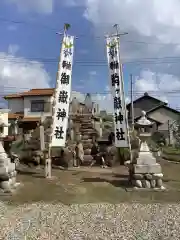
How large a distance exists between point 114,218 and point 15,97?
135ft

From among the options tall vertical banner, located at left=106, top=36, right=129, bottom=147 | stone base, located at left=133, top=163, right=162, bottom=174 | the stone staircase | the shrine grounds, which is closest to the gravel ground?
the shrine grounds

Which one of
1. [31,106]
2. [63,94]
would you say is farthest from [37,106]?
[63,94]

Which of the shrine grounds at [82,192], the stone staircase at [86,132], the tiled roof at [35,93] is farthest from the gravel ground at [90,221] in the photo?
the tiled roof at [35,93]

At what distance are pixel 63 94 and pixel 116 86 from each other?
3.07 meters

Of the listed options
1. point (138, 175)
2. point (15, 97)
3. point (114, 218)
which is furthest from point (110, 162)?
point (15, 97)

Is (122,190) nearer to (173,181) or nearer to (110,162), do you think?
(173,181)

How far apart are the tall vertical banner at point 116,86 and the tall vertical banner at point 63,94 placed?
7.29ft

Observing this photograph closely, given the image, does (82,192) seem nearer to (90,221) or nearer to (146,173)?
(146,173)

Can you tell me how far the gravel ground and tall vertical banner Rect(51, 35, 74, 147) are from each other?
20.9 ft

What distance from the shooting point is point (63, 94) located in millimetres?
16188

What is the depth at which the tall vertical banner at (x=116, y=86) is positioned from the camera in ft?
54.1

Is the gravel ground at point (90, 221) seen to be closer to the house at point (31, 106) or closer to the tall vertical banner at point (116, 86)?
the tall vertical banner at point (116, 86)

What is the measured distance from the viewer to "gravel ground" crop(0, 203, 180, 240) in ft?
22.6

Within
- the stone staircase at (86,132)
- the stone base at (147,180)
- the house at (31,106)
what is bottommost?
the stone base at (147,180)
